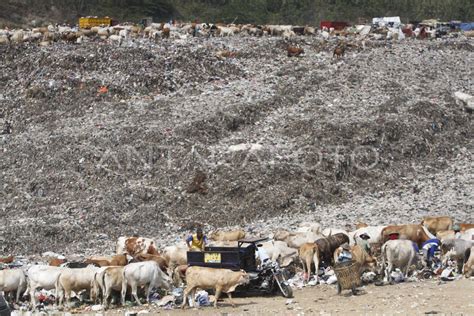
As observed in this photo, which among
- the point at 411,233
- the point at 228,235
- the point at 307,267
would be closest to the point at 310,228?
the point at 228,235

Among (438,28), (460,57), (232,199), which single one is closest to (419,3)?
(438,28)

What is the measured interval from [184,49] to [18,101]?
593 cm

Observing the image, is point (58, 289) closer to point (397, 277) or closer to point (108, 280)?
point (108, 280)

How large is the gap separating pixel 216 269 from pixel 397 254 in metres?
2.88

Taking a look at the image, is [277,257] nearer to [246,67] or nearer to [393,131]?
[393,131]

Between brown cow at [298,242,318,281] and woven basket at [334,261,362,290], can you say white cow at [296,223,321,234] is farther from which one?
woven basket at [334,261,362,290]

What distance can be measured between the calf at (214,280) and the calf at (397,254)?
2.29 meters

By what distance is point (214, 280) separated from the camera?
13906 millimetres

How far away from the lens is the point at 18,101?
91.0 feet

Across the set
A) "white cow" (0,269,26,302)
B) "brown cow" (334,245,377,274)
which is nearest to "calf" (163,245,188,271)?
"white cow" (0,269,26,302)

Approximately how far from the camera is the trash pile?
810 inches

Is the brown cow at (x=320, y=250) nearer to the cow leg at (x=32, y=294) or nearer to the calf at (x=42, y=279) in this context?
the calf at (x=42, y=279)

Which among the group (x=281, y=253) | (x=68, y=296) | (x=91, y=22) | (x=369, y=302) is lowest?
(x=68, y=296)

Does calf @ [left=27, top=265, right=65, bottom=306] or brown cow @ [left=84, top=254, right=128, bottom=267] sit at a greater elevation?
brown cow @ [left=84, top=254, right=128, bottom=267]
